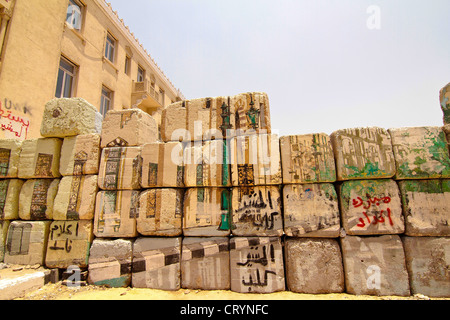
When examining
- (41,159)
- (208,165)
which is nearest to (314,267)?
(208,165)

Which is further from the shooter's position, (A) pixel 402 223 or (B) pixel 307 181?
(B) pixel 307 181

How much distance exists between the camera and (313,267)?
2.40 metres

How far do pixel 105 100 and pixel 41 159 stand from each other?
697 centimetres

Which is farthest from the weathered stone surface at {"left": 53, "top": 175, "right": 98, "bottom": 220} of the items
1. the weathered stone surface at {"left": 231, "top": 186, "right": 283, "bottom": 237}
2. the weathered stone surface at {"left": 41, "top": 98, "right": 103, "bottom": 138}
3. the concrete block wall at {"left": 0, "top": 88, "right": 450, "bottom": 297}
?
the weathered stone surface at {"left": 231, "top": 186, "right": 283, "bottom": 237}

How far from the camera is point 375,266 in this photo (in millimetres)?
2318

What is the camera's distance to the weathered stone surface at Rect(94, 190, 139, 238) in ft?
9.02

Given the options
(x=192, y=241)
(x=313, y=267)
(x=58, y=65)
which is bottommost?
(x=313, y=267)

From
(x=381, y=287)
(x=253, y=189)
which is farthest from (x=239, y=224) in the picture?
(x=381, y=287)

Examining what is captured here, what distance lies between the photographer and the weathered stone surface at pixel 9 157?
127 inches

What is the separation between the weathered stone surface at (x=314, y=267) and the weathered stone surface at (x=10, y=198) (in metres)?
3.90

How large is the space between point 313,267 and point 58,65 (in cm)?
864
